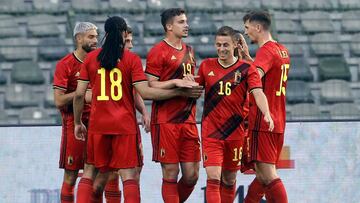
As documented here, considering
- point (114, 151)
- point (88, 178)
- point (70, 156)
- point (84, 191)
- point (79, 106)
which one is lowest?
point (84, 191)

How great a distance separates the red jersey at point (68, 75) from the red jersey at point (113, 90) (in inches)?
30.5

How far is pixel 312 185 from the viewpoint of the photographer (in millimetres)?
12414

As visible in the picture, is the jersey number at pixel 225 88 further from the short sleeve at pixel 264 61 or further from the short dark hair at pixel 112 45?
the short dark hair at pixel 112 45

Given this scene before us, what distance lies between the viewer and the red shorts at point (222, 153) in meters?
10.3

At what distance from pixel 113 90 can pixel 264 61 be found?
1520mm

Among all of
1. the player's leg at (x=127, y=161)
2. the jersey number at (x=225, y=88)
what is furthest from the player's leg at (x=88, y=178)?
the jersey number at (x=225, y=88)

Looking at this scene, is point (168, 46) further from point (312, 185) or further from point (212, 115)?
point (312, 185)

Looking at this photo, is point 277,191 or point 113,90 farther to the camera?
point 277,191

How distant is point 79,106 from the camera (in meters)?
9.99

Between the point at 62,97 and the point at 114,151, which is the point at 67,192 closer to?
the point at 62,97

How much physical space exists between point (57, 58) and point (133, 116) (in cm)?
452

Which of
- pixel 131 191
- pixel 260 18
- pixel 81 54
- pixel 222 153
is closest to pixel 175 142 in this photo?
pixel 222 153

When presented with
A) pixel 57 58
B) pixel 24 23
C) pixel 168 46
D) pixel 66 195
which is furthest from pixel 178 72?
pixel 24 23

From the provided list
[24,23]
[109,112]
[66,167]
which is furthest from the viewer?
[24,23]
